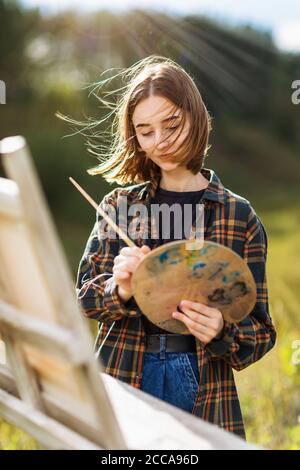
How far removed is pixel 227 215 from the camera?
185cm

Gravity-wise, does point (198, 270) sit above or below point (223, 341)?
above

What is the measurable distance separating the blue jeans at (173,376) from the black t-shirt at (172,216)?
53mm

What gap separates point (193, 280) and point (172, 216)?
427 mm

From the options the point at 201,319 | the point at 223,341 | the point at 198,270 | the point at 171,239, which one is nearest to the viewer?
the point at 198,270

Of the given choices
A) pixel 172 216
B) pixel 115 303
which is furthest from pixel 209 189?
pixel 115 303

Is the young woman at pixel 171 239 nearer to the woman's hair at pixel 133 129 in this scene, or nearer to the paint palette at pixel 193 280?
the woman's hair at pixel 133 129

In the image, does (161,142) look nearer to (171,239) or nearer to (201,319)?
(171,239)

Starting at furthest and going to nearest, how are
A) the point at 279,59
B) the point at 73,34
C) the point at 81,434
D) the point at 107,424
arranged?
the point at 279,59 < the point at 73,34 < the point at 81,434 < the point at 107,424

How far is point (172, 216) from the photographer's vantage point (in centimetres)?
190

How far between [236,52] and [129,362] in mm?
19049

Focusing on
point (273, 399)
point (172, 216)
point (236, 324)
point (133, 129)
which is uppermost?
point (133, 129)

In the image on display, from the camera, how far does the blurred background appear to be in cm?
358

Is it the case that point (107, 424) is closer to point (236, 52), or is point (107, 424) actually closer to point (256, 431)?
point (256, 431)

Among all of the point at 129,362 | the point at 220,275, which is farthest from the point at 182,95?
the point at 129,362
